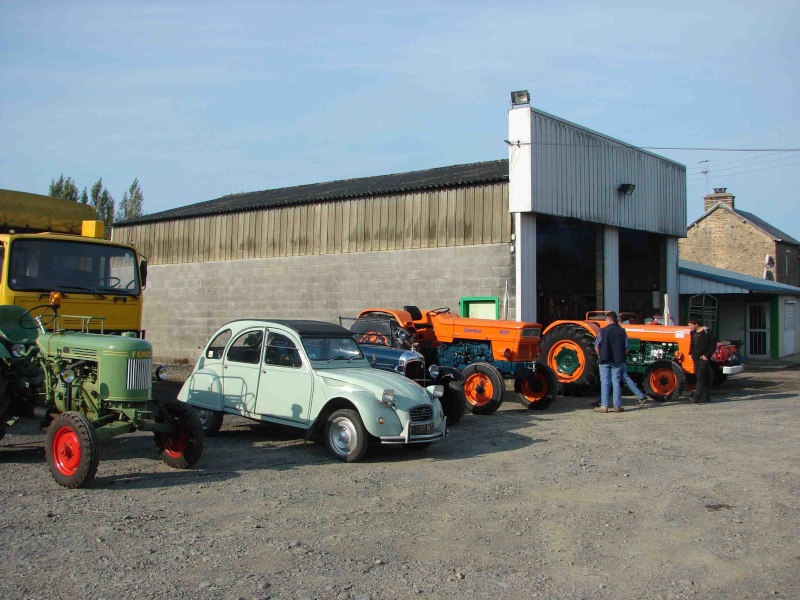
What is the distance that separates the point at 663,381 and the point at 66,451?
441 inches

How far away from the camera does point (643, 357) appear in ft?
50.5

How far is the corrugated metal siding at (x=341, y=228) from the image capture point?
58.1 ft

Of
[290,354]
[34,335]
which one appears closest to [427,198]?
[290,354]

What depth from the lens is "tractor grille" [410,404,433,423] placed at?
27.3 feet

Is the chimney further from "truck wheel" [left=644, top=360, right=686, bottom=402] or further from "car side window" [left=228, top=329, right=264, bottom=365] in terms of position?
"car side window" [left=228, top=329, right=264, bottom=365]

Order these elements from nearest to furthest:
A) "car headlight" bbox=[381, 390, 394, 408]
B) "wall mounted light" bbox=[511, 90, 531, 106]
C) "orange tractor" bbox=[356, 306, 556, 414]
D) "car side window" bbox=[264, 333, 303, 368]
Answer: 1. "car headlight" bbox=[381, 390, 394, 408]
2. "car side window" bbox=[264, 333, 303, 368]
3. "orange tractor" bbox=[356, 306, 556, 414]
4. "wall mounted light" bbox=[511, 90, 531, 106]

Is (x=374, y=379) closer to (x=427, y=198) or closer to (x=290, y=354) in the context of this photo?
(x=290, y=354)

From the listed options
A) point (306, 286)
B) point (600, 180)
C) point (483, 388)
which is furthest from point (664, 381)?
point (306, 286)

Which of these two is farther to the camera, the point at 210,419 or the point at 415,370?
the point at 415,370

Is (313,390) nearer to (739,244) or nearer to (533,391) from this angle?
(533,391)

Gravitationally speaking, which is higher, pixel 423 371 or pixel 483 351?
pixel 483 351

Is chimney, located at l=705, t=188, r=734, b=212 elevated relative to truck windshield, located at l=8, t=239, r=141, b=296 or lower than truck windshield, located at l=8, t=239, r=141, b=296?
elevated

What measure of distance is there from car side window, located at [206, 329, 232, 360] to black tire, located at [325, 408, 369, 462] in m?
1.98

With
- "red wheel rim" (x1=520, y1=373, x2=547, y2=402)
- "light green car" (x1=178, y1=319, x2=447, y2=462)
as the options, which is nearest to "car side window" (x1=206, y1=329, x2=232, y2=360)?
"light green car" (x1=178, y1=319, x2=447, y2=462)
